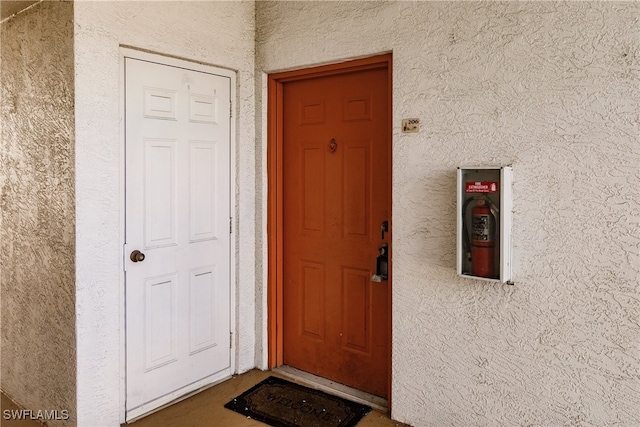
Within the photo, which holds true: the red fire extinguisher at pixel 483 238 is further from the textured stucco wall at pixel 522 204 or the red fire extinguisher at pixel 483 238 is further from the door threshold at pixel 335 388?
the door threshold at pixel 335 388

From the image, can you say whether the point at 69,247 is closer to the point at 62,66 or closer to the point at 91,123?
the point at 91,123

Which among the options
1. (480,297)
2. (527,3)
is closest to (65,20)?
(527,3)

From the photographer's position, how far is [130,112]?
2760 mm

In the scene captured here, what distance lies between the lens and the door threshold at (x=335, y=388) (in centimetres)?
304

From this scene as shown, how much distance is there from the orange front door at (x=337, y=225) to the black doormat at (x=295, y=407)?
0.76 ft

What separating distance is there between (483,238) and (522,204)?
26 centimetres

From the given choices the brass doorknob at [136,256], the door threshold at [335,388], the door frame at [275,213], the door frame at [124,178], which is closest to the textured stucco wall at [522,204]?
the door threshold at [335,388]

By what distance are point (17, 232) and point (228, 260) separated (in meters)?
1.34

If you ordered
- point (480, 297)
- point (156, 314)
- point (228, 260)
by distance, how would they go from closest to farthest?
point (480, 297) → point (156, 314) → point (228, 260)

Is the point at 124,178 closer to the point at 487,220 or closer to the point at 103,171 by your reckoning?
the point at 103,171

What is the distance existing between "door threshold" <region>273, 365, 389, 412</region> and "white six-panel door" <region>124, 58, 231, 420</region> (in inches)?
18.4

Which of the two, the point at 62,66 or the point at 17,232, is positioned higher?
the point at 62,66

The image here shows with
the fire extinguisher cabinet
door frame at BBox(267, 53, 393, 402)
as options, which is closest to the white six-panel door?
door frame at BBox(267, 53, 393, 402)
